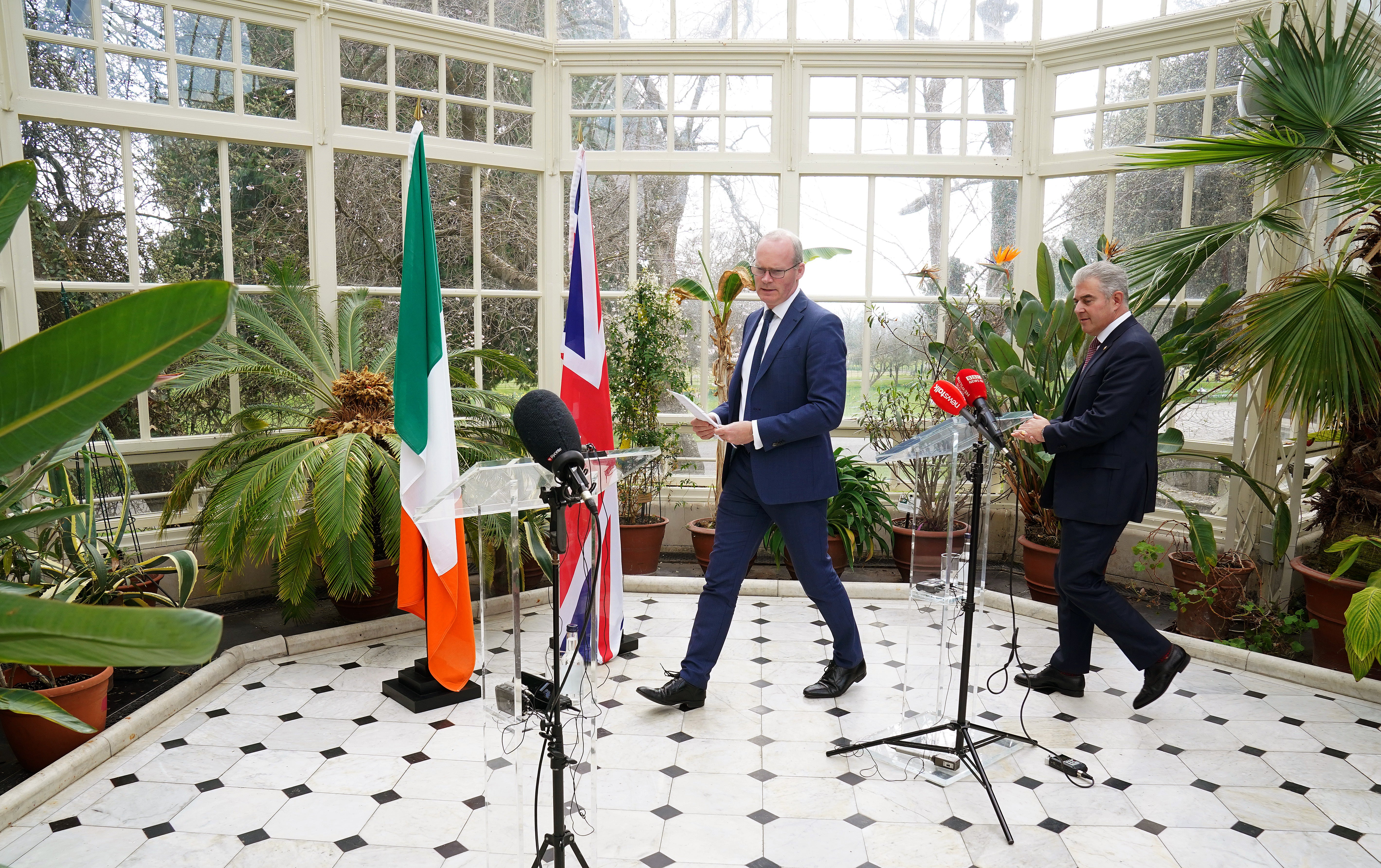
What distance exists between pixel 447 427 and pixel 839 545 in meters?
2.88

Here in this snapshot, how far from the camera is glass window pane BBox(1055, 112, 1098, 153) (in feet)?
18.9

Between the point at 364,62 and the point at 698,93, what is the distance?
81.3 inches

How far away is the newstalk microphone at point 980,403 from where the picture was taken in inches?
112

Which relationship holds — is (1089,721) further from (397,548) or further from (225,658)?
(225,658)

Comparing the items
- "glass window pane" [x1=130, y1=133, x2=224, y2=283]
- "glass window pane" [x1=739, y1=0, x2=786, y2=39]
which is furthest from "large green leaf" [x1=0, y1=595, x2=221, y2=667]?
"glass window pane" [x1=739, y1=0, x2=786, y2=39]

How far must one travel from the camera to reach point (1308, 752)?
3355 millimetres

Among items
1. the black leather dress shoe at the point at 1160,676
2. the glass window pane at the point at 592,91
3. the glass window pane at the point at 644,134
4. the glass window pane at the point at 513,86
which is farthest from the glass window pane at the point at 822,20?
the black leather dress shoe at the point at 1160,676

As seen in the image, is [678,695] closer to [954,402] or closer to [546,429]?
[954,402]

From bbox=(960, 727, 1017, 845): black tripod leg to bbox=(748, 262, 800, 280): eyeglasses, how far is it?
5.74ft

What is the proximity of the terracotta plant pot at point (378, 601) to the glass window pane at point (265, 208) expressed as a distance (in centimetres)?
168

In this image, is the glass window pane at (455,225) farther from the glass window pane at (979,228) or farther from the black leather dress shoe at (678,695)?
the glass window pane at (979,228)

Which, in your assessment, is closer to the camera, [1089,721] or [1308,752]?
[1308,752]

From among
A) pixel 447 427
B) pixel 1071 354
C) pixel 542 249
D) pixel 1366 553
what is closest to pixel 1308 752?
pixel 1366 553

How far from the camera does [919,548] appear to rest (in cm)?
564
